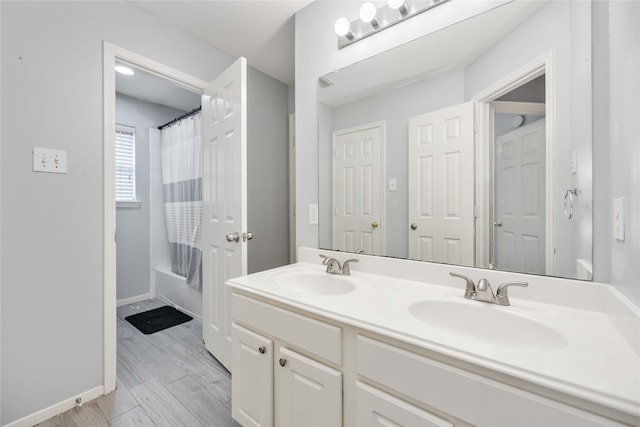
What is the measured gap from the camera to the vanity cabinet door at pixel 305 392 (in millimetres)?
859

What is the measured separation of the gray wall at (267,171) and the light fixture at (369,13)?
4.32 feet

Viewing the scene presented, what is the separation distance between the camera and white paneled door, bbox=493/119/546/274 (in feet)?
3.22

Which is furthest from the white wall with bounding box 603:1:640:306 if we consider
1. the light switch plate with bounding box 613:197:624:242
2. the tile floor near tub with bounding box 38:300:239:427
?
the tile floor near tub with bounding box 38:300:239:427

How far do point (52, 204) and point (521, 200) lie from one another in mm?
2222

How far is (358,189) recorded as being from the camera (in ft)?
4.85

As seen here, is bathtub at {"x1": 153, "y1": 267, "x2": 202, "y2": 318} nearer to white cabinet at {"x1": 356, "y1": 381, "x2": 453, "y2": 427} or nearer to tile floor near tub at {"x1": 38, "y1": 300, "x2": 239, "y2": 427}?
tile floor near tub at {"x1": 38, "y1": 300, "x2": 239, "y2": 427}

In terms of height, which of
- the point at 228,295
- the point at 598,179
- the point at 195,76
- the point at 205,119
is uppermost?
the point at 195,76

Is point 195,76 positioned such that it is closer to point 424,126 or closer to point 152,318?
point 424,126

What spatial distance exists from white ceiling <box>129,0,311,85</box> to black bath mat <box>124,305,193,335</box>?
2484 millimetres

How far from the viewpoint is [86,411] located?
1421mm

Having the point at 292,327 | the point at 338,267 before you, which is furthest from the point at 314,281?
the point at 292,327

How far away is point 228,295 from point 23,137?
4.39 ft

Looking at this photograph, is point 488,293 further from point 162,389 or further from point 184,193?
point 184,193

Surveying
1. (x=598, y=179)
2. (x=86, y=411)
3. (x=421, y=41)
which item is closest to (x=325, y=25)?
(x=421, y=41)
